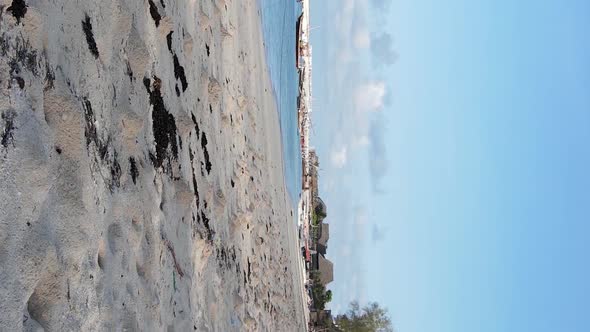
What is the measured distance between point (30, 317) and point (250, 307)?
20.7 ft

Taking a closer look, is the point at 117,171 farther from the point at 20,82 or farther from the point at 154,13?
the point at 154,13

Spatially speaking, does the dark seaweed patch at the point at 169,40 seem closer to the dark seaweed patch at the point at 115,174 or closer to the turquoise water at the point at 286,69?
the dark seaweed patch at the point at 115,174

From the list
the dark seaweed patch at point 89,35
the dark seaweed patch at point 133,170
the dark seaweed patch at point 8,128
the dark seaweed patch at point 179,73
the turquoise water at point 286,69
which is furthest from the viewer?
the turquoise water at point 286,69

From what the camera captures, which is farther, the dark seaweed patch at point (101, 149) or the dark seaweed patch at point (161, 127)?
the dark seaweed patch at point (161, 127)

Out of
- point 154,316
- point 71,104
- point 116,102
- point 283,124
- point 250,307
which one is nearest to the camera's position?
point 71,104

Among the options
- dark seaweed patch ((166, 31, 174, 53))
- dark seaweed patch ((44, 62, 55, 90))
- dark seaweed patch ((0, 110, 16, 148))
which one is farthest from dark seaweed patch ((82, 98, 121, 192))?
dark seaweed patch ((166, 31, 174, 53))

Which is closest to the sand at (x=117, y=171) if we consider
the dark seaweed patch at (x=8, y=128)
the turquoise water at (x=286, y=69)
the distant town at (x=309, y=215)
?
the dark seaweed patch at (x=8, y=128)

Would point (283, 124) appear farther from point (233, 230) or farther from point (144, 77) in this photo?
point (144, 77)

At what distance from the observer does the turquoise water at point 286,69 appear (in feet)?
62.8

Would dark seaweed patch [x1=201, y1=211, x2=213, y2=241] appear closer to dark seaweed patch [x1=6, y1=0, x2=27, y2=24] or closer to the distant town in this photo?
dark seaweed patch [x1=6, y1=0, x2=27, y2=24]

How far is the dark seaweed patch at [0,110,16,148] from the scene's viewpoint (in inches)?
109

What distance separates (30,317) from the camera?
9.36 ft

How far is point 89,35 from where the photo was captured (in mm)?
3875

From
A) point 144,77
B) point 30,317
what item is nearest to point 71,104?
point 30,317
